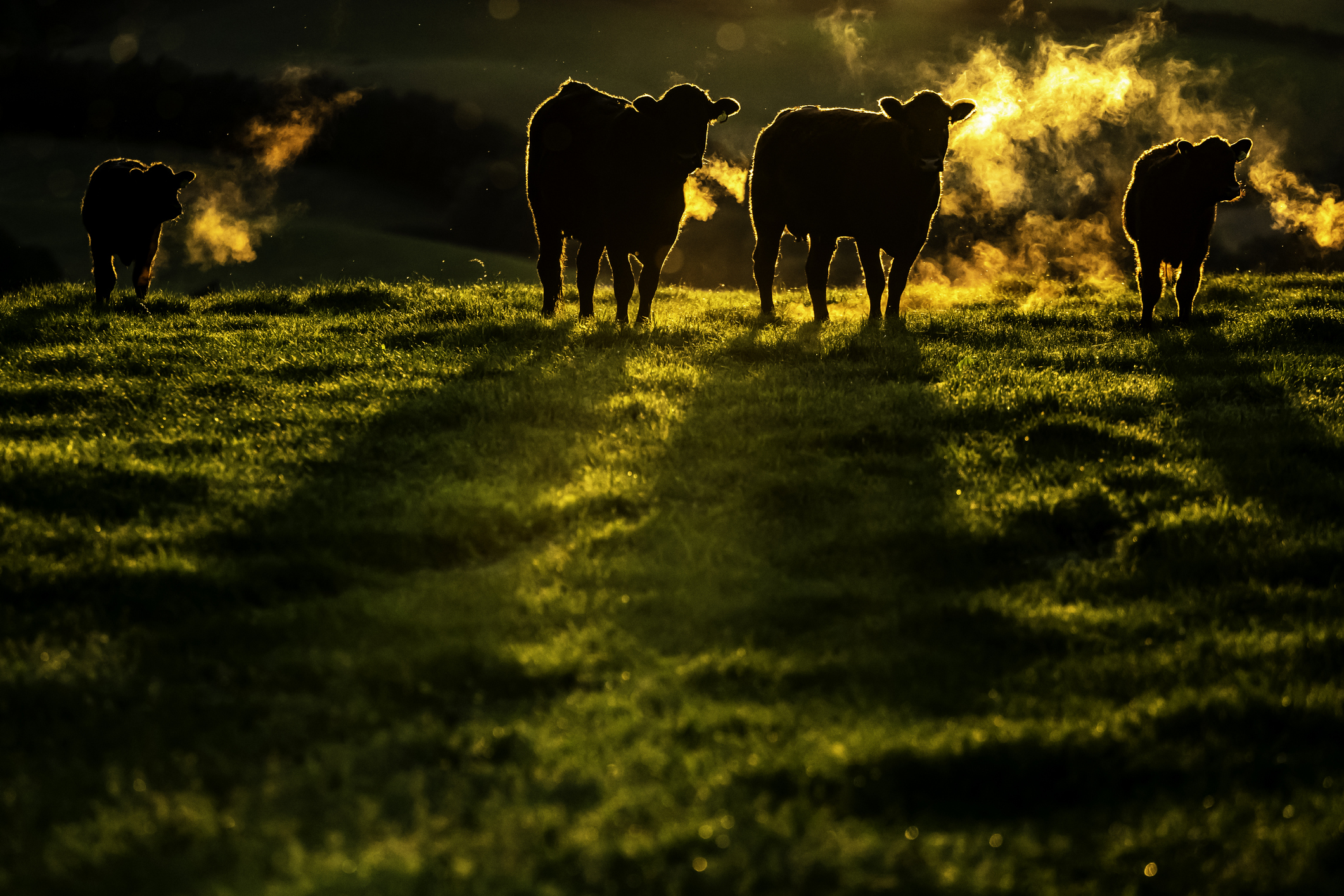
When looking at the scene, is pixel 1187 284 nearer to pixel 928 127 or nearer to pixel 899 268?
pixel 899 268

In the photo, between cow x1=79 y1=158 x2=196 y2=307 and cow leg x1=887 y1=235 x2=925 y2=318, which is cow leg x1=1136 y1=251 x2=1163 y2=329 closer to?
cow leg x1=887 y1=235 x2=925 y2=318

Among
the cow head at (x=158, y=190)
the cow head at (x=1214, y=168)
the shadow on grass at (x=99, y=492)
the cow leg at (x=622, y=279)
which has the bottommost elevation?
the shadow on grass at (x=99, y=492)

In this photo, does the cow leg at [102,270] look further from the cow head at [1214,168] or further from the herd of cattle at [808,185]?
the cow head at [1214,168]

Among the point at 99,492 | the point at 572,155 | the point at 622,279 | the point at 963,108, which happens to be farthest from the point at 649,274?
the point at 99,492

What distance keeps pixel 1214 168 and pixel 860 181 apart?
13.6 ft

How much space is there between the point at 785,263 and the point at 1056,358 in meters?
7.19

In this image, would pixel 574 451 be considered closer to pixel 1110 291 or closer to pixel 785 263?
pixel 785 263

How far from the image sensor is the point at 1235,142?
43.1ft

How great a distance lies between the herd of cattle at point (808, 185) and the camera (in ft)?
40.7

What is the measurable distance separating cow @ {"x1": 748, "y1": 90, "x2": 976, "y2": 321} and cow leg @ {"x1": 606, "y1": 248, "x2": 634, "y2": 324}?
2714 mm

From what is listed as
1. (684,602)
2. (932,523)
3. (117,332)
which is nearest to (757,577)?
(684,602)

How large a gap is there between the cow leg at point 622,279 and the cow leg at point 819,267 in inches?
111

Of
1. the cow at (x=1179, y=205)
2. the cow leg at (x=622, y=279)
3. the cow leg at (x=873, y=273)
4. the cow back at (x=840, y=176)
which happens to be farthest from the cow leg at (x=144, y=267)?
the cow at (x=1179, y=205)

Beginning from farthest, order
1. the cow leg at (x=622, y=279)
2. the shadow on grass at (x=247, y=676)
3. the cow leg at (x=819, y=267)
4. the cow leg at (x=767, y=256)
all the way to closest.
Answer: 1. the cow leg at (x=767, y=256)
2. the cow leg at (x=819, y=267)
3. the cow leg at (x=622, y=279)
4. the shadow on grass at (x=247, y=676)
